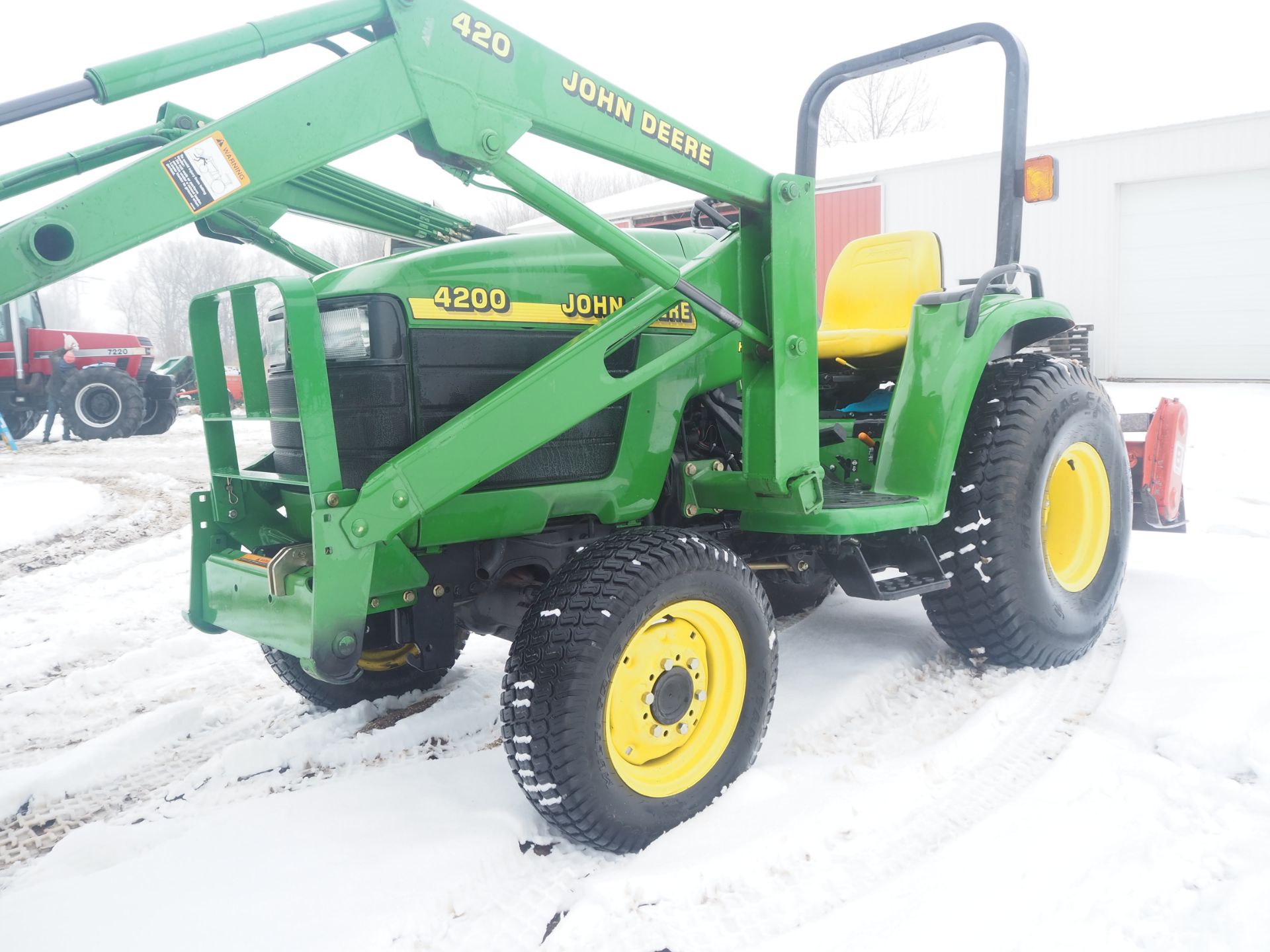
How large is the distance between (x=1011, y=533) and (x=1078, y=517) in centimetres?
63

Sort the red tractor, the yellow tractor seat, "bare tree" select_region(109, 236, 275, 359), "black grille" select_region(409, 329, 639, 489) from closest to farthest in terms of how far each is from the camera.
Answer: "black grille" select_region(409, 329, 639, 489), the yellow tractor seat, the red tractor, "bare tree" select_region(109, 236, 275, 359)

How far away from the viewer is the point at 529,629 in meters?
2.14

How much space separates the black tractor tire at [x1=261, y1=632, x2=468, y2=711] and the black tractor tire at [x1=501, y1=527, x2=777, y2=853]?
781 millimetres

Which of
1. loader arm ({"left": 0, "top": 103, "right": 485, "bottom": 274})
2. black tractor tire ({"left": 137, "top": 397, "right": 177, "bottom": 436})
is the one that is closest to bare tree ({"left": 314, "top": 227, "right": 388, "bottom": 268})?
black tractor tire ({"left": 137, "top": 397, "right": 177, "bottom": 436})

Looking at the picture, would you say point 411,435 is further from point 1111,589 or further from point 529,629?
point 1111,589

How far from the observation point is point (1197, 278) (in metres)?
12.9

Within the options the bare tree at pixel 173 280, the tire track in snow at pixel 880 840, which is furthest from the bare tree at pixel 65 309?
the tire track in snow at pixel 880 840

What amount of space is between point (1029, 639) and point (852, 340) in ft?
3.87

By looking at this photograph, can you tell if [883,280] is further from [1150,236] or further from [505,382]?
[1150,236]

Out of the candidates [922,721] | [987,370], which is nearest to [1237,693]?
[922,721]

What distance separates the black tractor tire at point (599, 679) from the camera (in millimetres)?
2041

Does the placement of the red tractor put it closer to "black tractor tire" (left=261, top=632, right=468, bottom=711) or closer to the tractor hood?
"black tractor tire" (left=261, top=632, right=468, bottom=711)

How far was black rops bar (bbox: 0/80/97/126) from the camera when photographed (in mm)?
1662

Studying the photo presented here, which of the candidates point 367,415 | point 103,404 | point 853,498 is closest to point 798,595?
point 853,498
